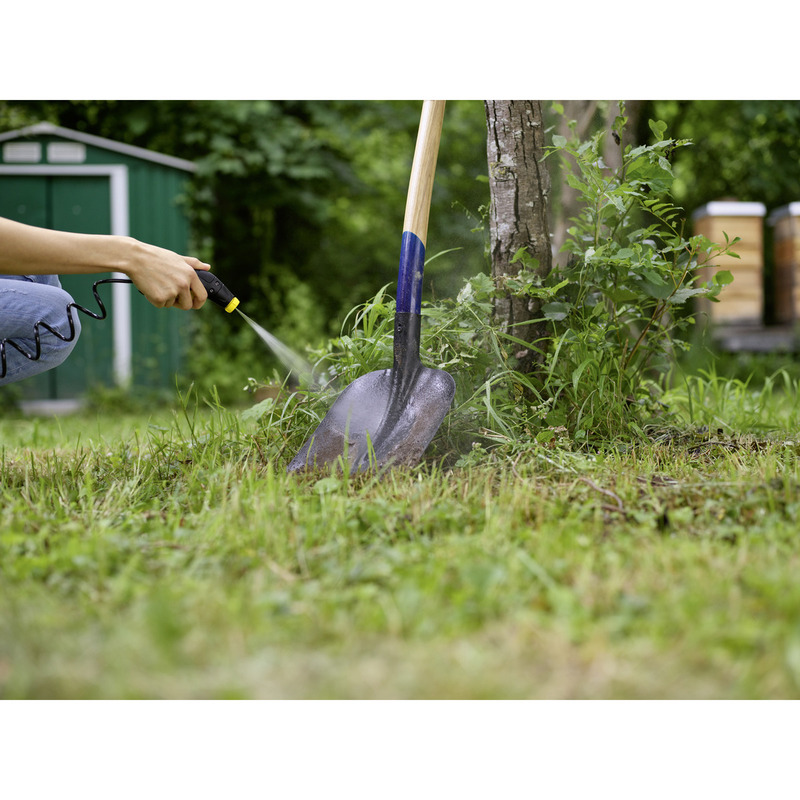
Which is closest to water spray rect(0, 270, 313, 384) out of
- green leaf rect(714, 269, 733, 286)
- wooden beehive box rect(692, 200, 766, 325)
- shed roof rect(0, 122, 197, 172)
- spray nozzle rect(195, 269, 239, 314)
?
spray nozzle rect(195, 269, 239, 314)

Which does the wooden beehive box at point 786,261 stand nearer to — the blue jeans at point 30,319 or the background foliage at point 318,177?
the background foliage at point 318,177

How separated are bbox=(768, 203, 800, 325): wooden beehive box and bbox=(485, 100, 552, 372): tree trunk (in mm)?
4061

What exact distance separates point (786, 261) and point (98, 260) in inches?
217

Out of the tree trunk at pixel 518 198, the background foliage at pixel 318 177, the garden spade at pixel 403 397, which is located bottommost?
the garden spade at pixel 403 397

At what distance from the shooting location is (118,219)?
16.4 feet

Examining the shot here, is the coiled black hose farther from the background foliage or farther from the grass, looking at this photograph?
the background foliage

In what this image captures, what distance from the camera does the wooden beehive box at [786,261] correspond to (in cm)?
548

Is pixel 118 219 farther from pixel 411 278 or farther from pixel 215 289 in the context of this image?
pixel 411 278

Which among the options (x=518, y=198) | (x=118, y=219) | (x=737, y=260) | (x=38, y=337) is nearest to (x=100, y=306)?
(x=38, y=337)

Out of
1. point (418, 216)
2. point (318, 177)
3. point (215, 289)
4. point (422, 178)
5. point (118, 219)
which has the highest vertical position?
point (318, 177)

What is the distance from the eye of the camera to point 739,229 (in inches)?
211

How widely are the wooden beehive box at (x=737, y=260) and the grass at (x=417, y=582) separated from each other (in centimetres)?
396

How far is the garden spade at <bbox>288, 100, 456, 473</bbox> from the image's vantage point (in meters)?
1.84

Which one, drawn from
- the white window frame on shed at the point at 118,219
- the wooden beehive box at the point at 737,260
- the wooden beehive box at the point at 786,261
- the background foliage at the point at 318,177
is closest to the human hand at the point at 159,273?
the background foliage at the point at 318,177
